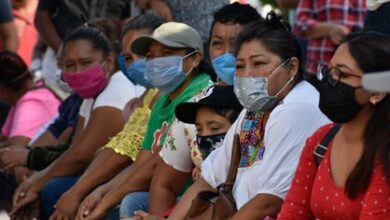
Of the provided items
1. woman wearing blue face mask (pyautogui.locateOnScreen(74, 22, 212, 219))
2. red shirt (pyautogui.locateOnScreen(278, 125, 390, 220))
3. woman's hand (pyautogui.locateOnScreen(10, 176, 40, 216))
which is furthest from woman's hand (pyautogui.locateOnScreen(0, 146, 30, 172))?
red shirt (pyautogui.locateOnScreen(278, 125, 390, 220))

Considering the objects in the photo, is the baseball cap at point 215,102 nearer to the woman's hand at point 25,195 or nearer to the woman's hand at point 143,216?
the woman's hand at point 143,216

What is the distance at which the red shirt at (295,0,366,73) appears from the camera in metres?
7.23

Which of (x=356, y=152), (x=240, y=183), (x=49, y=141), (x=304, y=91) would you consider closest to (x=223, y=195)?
Result: (x=240, y=183)

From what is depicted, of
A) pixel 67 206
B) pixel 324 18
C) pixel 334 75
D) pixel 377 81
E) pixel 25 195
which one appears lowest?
pixel 25 195

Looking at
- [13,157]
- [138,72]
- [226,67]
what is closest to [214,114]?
[226,67]

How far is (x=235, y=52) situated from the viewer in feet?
18.6

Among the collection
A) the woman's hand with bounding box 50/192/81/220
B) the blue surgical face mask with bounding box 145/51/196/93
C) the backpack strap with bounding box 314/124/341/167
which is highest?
the backpack strap with bounding box 314/124/341/167

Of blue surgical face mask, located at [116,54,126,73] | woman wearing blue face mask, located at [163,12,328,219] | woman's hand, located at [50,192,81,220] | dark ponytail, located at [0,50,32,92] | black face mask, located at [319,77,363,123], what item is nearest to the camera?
black face mask, located at [319,77,363,123]

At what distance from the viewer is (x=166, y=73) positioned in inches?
249

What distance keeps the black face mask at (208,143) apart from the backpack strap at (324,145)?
1.10 meters

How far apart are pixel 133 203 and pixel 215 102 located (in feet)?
2.83

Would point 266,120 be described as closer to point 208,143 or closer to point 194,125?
point 208,143

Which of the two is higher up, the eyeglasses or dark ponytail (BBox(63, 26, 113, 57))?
the eyeglasses

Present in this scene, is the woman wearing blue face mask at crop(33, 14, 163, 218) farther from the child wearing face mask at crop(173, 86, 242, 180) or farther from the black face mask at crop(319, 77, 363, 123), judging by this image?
the black face mask at crop(319, 77, 363, 123)
